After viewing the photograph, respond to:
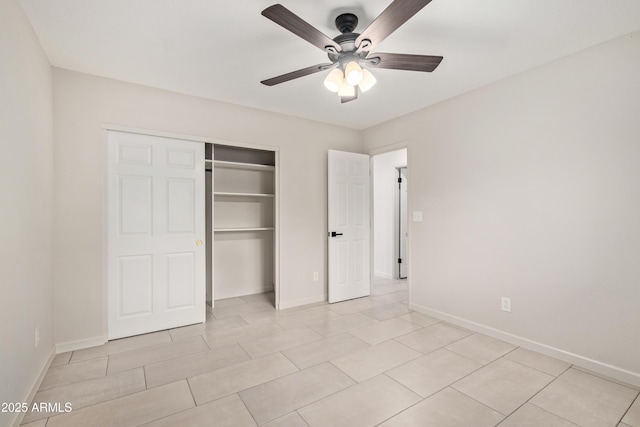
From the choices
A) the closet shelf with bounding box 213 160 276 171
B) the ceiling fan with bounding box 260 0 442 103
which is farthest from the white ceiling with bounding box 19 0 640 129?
the closet shelf with bounding box 213 160 276 171

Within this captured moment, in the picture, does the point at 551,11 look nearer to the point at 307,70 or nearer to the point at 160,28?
the point at 307,70

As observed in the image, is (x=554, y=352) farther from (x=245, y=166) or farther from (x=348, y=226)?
(x=245, y=166)

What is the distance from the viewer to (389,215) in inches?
223

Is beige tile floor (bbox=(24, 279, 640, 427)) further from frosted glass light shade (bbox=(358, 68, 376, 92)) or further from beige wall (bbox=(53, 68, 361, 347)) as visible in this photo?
frosted glass light shade (bbox=(358, 68, 376, 92))

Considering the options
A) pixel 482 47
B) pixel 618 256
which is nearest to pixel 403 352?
pixel 618 256

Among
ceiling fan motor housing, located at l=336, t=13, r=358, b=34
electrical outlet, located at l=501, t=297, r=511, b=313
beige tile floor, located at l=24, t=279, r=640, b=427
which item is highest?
ceiling fan motor housing, located at l=336, t=13, r=358, b=34

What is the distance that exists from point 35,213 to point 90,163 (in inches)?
31.2

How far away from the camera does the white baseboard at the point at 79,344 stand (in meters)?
2.64

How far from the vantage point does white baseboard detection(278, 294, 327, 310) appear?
12.8 ft

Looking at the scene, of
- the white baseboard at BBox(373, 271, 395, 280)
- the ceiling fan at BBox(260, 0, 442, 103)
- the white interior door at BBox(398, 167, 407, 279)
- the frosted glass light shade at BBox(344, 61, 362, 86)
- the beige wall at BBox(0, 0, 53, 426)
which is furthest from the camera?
the white baseboard at BBox(373, 271, 395, 280)

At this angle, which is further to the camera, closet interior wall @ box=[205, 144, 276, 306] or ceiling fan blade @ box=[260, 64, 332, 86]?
closet interior wall @ box=[205, 144, 276, 306]

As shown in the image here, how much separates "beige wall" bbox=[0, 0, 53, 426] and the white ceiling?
1.05ft

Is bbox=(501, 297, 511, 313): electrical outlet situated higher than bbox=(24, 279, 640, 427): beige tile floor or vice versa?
bbox=(501, 297, 511, 313): electrical outlet

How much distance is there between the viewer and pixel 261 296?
442 cm
